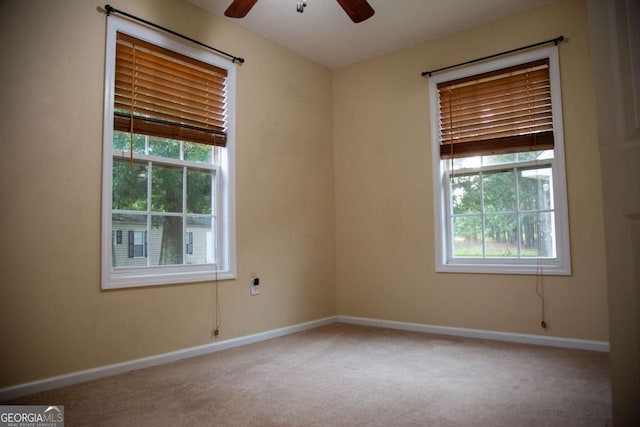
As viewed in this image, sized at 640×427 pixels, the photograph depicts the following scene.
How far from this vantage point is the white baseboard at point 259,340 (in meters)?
2.55

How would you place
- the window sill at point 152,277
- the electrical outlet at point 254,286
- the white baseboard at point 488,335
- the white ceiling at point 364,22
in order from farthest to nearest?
the electrical outlet at point 254,286
the white ceiling at point 364,22
the white baseboard at point 488,335
the window sill at point 152,277

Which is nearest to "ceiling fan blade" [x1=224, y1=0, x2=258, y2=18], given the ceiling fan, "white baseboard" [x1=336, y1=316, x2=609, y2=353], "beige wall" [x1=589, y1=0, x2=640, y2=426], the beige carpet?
the ceiling fan

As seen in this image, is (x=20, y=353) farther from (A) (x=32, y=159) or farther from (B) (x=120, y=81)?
(B) (x=120, y=81)

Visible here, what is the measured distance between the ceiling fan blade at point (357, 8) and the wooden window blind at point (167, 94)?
1.47 meters

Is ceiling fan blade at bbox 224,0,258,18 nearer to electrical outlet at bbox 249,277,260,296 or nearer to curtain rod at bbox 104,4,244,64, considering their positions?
curtain rod at bbox 104,4,244,64

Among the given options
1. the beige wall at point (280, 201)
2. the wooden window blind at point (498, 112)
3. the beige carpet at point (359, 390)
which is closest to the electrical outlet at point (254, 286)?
the beige wall at point (280, 201)

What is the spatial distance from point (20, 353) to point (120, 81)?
184 centimetres

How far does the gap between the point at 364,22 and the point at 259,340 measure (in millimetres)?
2991

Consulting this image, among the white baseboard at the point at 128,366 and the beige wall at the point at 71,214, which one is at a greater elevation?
the beige wall at the point at 71,214

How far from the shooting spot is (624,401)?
1531mm

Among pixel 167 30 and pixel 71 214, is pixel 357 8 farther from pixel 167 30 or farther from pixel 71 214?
pixel 71 214

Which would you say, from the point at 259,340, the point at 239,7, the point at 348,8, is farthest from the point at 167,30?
the point at 259,340

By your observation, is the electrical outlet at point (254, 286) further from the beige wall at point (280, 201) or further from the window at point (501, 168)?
the window at point (501, 168)

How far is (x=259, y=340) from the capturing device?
12.6 ft
